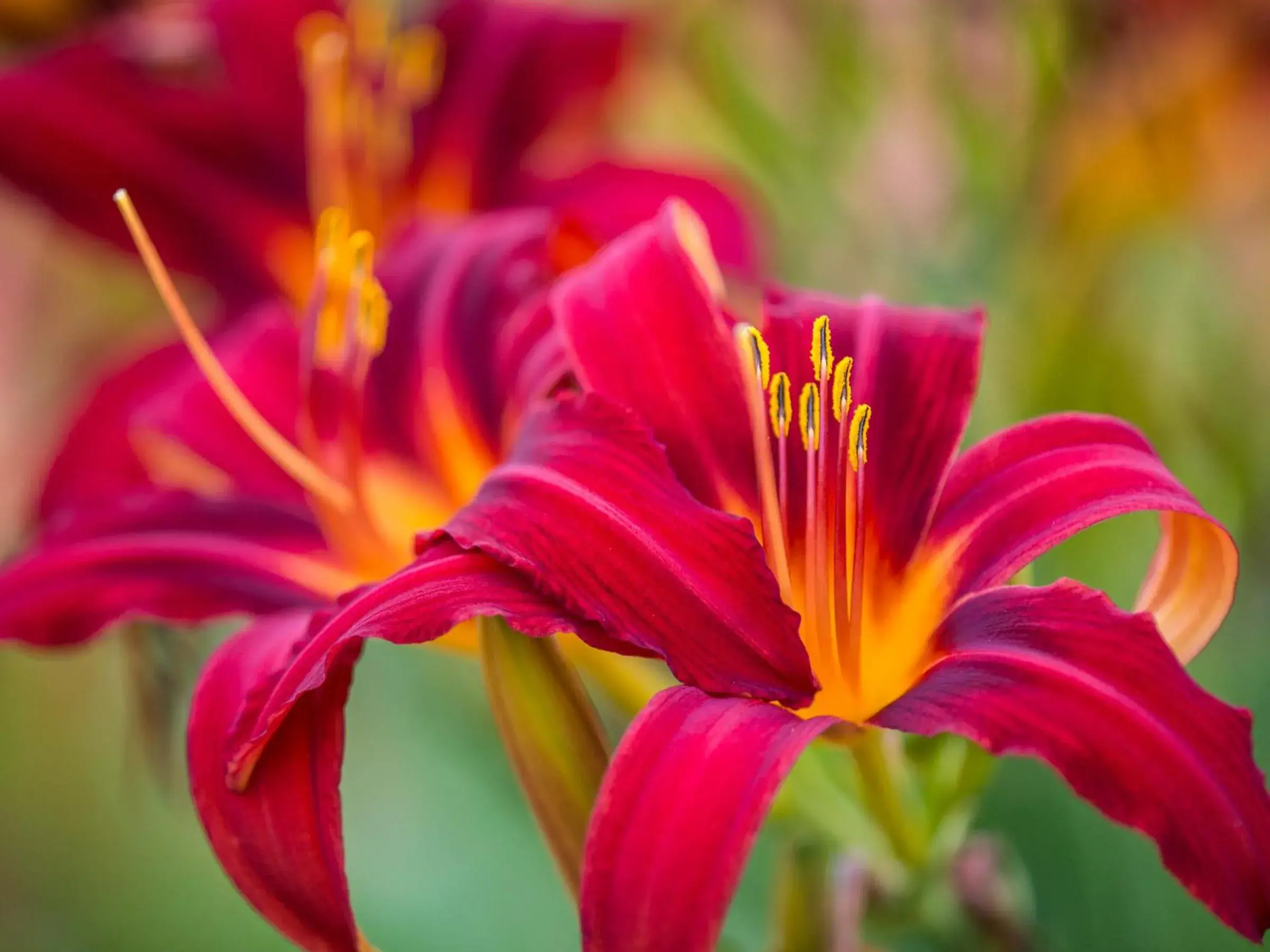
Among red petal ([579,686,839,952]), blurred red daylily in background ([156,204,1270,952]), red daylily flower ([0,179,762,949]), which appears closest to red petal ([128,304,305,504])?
red daylily flower ([0,179,762,949])

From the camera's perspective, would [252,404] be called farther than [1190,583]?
Yes

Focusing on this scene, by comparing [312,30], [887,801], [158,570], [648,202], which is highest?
[312,30]

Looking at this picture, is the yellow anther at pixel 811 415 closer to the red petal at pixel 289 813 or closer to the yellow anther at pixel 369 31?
the red petal at pixel 289 813

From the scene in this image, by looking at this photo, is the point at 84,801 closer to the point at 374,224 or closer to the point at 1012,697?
the point at 374,224

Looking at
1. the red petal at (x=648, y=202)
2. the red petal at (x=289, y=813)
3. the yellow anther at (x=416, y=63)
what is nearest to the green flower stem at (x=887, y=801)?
the red petal at (x=289, y=813)

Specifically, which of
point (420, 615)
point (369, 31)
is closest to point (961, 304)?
point (369, 31)

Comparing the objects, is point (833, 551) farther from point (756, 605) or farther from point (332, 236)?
point (332, 236)

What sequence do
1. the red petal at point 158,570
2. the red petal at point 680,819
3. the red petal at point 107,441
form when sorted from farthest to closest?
the red petal at point 107,441 < the red petal at point 158,570 < the red petal at point 680,819
